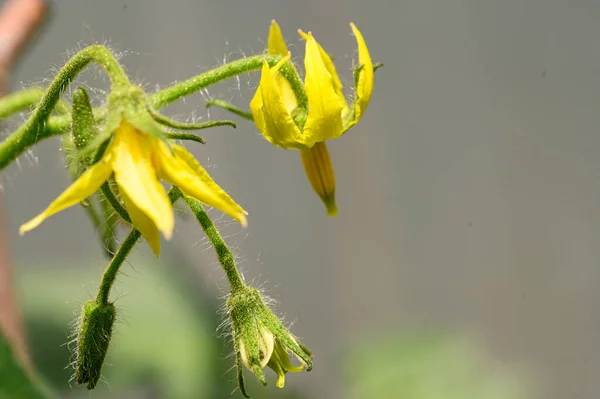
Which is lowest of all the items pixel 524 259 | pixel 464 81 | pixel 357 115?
pixel 524 259

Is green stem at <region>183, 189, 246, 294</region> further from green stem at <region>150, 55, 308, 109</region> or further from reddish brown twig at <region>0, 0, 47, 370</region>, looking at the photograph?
reddish brown twig at <region>0, 0, 47, 370</region>

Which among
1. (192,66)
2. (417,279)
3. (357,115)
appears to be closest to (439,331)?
(417,279)

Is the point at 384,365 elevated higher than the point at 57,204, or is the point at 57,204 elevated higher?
the point at 57,204

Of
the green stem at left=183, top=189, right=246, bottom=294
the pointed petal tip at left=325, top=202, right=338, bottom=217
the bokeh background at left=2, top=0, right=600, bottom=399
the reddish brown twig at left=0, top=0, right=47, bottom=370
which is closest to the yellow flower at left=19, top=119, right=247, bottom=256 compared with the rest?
the green stem at left=183, top=189, right=246, bottom=294

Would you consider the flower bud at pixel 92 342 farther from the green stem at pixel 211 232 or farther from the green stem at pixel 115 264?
the green stem at pixel 211 232

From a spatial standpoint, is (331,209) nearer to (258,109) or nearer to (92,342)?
(258,109)

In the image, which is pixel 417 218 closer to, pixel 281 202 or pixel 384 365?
pixel 281 202

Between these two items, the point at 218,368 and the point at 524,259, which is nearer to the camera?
the point at 218,368
